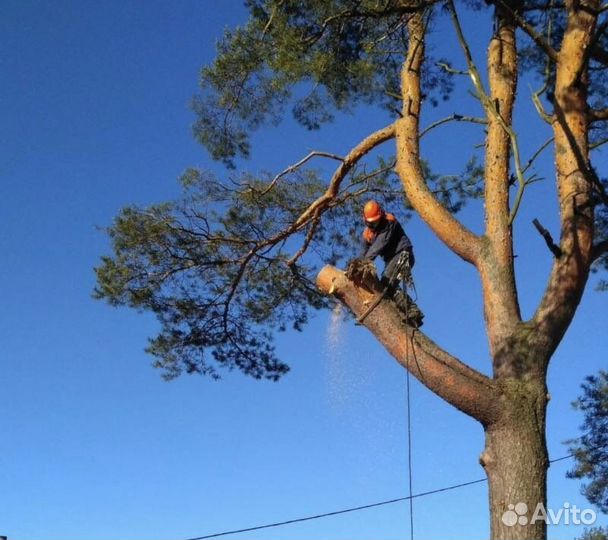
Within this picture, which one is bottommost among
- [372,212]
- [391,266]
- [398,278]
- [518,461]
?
[518,461]

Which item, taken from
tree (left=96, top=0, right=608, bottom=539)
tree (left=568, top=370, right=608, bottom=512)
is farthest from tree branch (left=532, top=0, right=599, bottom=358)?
tree (left=568, top=370, right=608, bottom=512)

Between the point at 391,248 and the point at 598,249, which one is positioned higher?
the point at 391,248

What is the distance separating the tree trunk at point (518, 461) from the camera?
4.18m

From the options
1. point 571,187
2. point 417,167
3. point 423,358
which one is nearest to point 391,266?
point 417,167

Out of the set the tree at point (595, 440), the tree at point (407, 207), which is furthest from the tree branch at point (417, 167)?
the tree at point (595, 440)

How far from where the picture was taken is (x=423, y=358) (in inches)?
179

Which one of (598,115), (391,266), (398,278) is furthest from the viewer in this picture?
(598,115)

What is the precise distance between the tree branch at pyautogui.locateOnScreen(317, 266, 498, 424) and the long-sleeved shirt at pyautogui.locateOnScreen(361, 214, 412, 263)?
0.60 m

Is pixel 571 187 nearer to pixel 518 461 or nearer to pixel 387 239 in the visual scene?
pixel 387 239

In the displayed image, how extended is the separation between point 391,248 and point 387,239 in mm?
149

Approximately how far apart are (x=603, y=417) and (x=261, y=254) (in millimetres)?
6470

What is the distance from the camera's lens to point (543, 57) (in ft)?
23.1

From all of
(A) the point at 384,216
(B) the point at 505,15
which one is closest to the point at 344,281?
Result: (A) the point at 384,216

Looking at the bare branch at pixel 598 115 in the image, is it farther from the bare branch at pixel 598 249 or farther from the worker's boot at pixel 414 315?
the worker's boot at pixel 414 315
